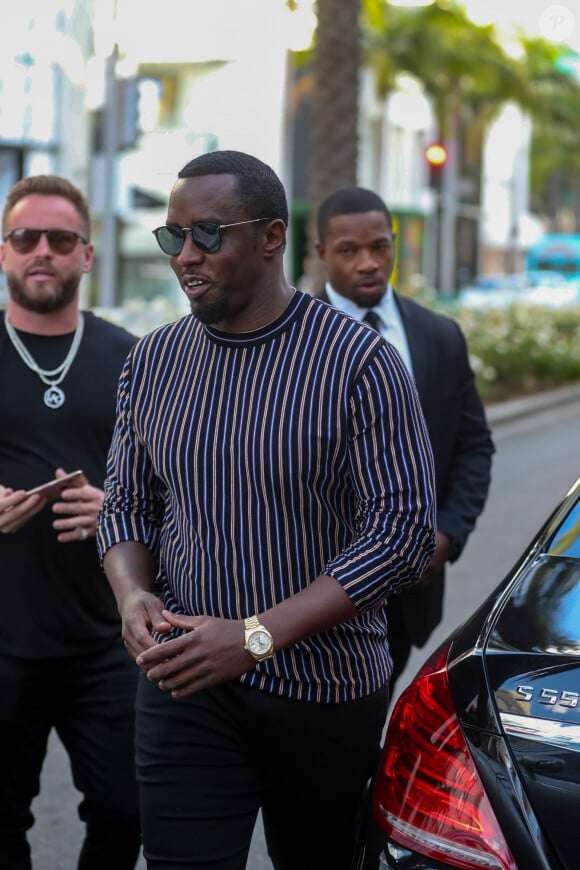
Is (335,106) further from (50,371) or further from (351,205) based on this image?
(50,371)

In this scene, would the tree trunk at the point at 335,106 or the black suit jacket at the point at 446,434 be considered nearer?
the black suit jacket at the point at 446,434

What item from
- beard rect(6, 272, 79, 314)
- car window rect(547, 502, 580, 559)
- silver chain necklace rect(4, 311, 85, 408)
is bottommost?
car window rect(547, 502, 580, 559)

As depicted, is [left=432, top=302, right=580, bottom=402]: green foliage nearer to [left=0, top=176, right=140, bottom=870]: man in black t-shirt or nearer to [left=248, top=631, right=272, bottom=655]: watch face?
[left=0, top=176, right=140, bottom=870]: man in black t-shirt

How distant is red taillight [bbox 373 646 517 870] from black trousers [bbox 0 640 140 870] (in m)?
1.19

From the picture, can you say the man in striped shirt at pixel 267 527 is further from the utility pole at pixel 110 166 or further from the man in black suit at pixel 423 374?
the utility pole at pixel 110 166

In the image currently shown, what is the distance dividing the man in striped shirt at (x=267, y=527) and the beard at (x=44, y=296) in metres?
1.02

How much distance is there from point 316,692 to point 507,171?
61178 mm

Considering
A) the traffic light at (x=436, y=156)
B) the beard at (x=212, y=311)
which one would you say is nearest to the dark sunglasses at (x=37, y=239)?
the beard at (x=212, y=311)

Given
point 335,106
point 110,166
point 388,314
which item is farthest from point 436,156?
point 388,314

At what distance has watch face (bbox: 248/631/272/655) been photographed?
2.50m

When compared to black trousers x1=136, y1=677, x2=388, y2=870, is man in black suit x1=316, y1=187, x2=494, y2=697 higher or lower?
higher

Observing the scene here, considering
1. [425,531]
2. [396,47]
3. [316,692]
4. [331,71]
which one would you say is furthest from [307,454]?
[396,47]

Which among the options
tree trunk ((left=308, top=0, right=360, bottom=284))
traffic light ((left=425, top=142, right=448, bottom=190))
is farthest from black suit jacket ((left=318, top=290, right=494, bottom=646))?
traffic light ((left=425, top=142, right=448, bottom=190))

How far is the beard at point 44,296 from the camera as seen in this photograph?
3719mm
